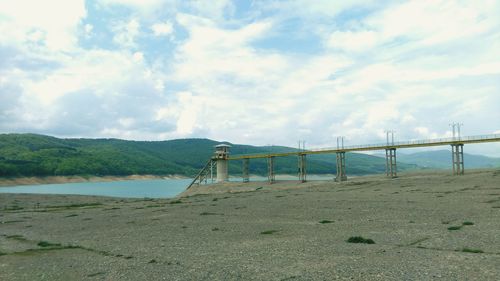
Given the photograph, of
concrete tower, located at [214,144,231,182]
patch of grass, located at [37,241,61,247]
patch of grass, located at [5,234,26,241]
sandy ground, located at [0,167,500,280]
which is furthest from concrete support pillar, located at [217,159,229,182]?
patch of grass, located at [37,241,61,247]

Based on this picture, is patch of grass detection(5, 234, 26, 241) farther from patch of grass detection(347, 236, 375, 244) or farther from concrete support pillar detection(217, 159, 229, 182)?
concrete support pillar detection(217, 159, 229, 182)

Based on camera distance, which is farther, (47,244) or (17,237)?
(17,237)

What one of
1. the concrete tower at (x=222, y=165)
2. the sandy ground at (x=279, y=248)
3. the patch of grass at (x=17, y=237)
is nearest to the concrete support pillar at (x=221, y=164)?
the concrete tower at (x=222, y=165)

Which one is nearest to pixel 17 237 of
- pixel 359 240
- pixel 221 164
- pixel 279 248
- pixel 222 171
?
pixel 279 248

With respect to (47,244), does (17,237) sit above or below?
below

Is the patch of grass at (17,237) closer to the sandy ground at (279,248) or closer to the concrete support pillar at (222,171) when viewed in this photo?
the sandy ground at (279,248)

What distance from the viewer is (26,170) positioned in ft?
655

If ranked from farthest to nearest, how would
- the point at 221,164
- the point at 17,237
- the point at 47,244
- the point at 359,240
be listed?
the point at 221,164 → the point at 17,237 → the point at 47,244 → the point at 359,240

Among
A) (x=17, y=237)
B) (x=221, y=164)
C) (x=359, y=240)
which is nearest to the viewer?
(x=359, y=240)

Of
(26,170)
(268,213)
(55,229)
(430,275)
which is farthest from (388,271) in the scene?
(26,170)

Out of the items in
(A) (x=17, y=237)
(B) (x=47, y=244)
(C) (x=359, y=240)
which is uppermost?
(C) (x=359, y=240)

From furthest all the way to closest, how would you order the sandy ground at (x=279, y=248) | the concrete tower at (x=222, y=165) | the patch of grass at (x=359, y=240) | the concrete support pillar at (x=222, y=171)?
the concrete tower at (x=222, y=165)
the concrete support pillar at (x=222, y=171)
the patch of grass at (x=359, y=240)
the sandy ground at (x=279, y=248)

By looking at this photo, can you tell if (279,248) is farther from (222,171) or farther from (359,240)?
(222,171)

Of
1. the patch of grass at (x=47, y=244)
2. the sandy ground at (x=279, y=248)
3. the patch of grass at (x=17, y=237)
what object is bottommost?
the patch of grass at (x=17, y=237)
